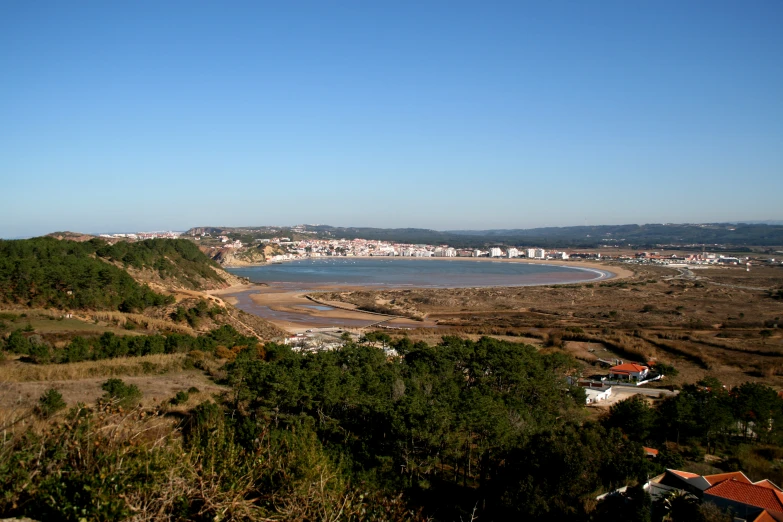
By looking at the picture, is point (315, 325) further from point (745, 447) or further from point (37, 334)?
point (745, 447)

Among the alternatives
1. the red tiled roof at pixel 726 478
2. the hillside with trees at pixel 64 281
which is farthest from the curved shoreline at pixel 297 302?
the red tiled roof at pixel 726 478

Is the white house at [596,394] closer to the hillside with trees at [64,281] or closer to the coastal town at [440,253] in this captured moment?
the hillside with trees at [64,281]

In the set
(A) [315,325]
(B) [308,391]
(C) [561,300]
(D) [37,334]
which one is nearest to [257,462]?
(B) [308,391]

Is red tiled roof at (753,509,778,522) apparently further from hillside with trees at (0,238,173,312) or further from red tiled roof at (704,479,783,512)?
hillside with trees at (0,238,173,312)

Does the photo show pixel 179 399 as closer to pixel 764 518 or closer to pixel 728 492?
pixel 728 492

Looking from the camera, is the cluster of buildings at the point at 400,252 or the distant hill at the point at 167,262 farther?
the cluster of buildings at the point at 400,252

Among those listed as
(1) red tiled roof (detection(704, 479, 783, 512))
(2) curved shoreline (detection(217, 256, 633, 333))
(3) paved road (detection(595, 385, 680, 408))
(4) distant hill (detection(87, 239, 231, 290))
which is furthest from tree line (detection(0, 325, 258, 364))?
(4) distant hill (detection(87, 239, 231, 290))

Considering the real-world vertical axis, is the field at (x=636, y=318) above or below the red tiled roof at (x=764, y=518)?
below
